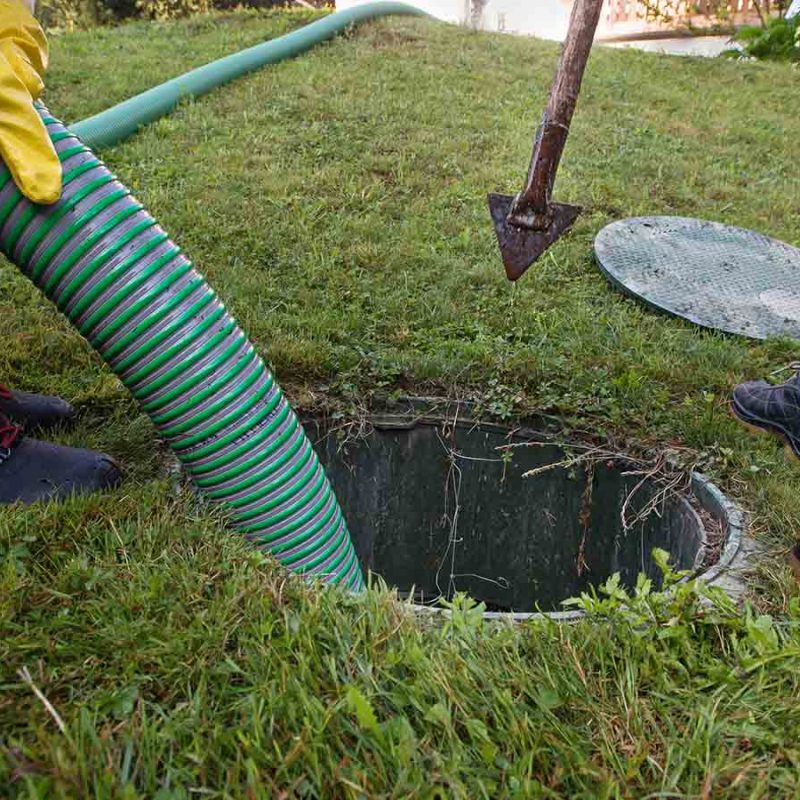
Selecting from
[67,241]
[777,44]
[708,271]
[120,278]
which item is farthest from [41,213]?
[777,44]

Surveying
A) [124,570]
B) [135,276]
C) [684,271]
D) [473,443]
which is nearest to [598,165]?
[684,271]

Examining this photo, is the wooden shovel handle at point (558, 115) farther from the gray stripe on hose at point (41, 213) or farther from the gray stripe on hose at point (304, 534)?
the gray stripe on hose at point (41, 213)

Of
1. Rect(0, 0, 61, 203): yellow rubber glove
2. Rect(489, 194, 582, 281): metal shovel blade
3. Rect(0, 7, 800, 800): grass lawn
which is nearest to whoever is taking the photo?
Rect(0, 7, 800, 800): grass lawn

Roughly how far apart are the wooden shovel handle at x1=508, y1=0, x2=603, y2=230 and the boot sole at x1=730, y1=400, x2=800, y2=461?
33.9 inches

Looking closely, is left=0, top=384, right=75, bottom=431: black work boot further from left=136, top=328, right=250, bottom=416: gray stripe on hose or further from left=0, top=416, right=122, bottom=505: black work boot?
left=136, top=328, right=250, bottom=416: gray stripe on hose

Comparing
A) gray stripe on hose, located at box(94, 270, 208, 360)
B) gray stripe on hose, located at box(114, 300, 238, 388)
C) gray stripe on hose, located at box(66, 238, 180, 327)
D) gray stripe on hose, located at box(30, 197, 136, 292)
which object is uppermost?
gray stripe on hose, located at box(30, 197, 136, 292)

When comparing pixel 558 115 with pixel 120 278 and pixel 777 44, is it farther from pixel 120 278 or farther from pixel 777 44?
pixel 777 44

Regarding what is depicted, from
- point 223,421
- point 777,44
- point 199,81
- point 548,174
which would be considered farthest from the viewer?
point 777,44

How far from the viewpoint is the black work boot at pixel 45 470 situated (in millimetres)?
1934

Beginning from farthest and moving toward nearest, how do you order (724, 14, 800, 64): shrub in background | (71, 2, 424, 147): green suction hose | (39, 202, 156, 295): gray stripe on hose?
(724, 14, 800, 64): shrub in background
(71, 2, 424, 147): green suction hose
(39, 202, 156, 295): gray stripe on hose

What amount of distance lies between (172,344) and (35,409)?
31.8 inches

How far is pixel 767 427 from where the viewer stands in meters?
2.41

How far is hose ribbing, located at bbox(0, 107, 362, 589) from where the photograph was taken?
69.6 inches

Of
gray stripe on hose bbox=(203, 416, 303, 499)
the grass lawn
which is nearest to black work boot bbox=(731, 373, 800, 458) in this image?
the grass lawn
